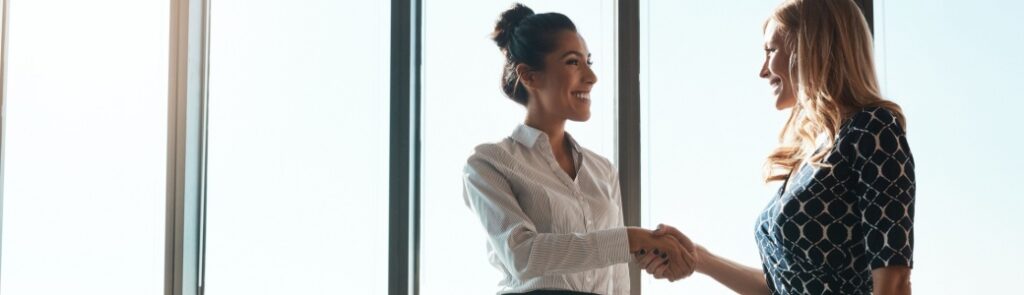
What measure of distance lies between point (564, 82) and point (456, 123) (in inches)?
26.9

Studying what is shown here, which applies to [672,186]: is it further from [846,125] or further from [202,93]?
[202,93]

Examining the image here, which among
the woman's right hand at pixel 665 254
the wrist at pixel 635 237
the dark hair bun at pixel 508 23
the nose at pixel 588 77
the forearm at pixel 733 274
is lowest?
the forearm at pixel 733 274

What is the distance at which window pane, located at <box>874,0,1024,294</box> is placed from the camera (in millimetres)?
2152

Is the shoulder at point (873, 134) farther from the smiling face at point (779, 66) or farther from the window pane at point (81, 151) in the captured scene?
the window pane at point (81, 151)

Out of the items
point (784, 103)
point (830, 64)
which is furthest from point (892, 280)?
point (784, 103)

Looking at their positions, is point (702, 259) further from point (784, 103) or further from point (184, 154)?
point (184, 154)

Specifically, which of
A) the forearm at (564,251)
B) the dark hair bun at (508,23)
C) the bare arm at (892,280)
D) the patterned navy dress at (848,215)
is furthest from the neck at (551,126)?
the bare arm at (892,280)

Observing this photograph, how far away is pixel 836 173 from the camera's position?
146 centimetres

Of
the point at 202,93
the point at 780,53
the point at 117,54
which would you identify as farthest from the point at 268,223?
the point at 780,53

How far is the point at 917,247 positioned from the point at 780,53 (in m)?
0.79

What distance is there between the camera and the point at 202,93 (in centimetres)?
280

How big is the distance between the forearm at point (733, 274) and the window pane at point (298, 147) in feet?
3.12

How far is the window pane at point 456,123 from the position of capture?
2.54 meters

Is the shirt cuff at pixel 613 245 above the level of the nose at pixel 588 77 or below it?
below
